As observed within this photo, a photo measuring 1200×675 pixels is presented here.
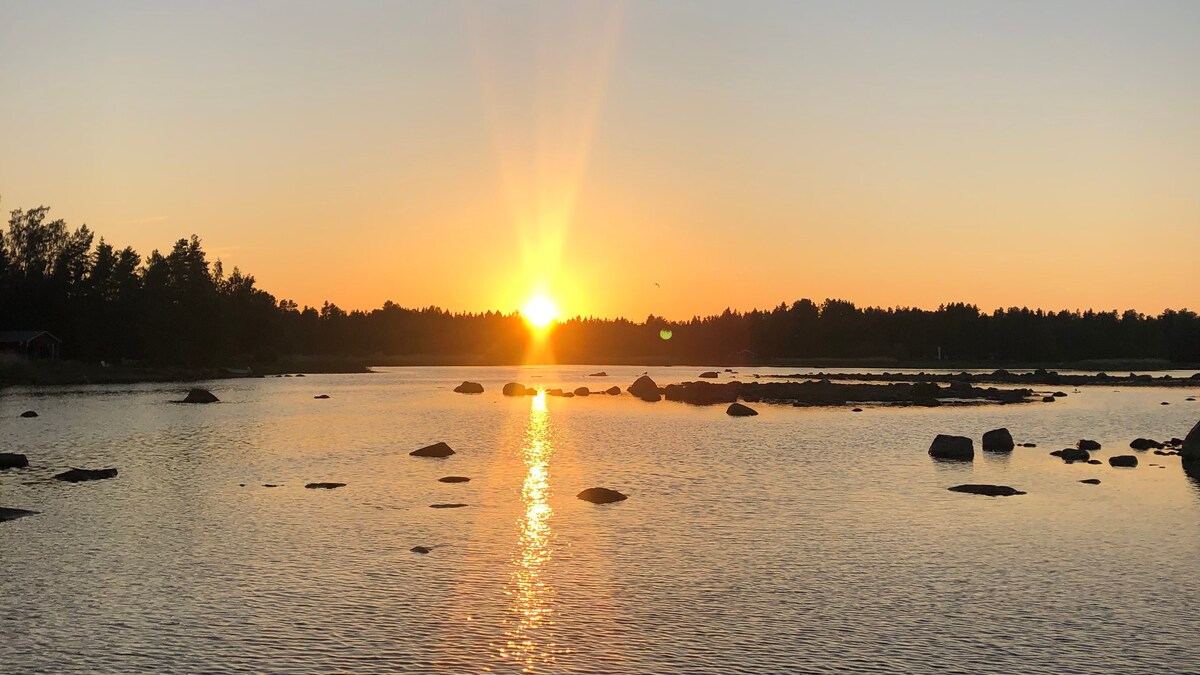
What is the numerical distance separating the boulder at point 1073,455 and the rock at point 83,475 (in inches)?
1718

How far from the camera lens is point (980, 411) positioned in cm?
8631

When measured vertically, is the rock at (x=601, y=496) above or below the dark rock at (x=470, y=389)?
below

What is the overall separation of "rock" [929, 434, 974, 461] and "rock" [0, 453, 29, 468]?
42740mm

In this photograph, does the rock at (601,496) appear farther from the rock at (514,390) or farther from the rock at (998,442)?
the rock at (514,390)

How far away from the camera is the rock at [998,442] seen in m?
50.9

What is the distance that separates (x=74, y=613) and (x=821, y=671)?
14497mm

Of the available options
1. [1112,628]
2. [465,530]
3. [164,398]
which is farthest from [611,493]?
[164,398]

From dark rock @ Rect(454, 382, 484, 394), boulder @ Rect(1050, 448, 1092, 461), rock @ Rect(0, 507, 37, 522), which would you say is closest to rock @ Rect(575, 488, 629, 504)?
rock @ Rect(0, 507, 37, 522)

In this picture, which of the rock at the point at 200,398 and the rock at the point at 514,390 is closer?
the rock at the point at 200,398

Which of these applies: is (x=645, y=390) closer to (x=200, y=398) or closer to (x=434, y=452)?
(x=200, y=398)

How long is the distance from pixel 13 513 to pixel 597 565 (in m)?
19.0

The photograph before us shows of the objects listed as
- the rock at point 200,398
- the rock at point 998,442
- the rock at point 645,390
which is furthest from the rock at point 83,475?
the rock at point 645,390

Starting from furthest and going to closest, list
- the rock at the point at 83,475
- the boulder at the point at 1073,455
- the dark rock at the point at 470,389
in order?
1. the dark rock at the point at 470,389
2. the boulder at the point at 1073,455
3. the rock at the point at 83,475

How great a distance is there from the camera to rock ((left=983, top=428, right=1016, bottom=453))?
167 feet
